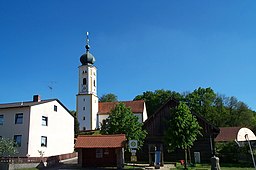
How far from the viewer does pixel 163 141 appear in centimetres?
3541

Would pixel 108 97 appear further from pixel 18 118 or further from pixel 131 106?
pixel 18 118

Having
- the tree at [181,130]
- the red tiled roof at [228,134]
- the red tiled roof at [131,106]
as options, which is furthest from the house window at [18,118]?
the red tiled roof at [131,106]

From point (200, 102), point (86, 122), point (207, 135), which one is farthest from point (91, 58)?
point (207, 135)

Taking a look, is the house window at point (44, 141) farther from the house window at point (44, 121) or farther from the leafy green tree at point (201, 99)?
the leafy green tree at point (201, 99)

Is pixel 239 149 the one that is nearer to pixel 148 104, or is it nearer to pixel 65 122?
pixel 65 122

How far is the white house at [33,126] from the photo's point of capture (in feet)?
112

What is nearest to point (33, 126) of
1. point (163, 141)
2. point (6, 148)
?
point (6, 148)

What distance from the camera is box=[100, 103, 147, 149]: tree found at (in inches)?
1314

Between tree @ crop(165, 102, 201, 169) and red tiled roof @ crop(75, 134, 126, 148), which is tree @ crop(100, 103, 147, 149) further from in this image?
tree @ crop(165, 102, 201, 169)

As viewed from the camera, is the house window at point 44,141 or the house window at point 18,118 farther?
the house window at point 44,141

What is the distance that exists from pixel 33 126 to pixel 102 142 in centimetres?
1076

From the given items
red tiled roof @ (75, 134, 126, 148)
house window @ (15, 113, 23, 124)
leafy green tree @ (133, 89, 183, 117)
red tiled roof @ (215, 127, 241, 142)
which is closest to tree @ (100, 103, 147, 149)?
red tiled roof @ (75, 134, 126, 148)

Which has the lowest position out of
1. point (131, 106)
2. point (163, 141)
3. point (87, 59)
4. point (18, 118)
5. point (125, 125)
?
point (163, 141)

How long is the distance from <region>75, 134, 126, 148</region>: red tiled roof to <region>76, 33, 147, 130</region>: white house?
133ft
